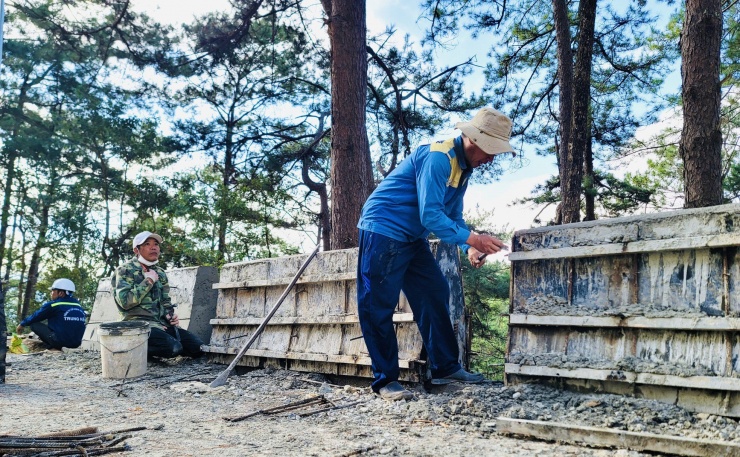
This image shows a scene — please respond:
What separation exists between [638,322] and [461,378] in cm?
146

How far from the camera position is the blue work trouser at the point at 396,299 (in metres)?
4.45

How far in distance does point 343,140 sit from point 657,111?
10.3 meters

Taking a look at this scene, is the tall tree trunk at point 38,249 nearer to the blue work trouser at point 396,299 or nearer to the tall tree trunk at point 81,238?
the tall tree trunk at point 81,238

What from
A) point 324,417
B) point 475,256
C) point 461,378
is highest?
point 475,256

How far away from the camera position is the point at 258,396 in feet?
16.8

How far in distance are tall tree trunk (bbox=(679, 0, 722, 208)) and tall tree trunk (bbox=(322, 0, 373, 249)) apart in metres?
3.91

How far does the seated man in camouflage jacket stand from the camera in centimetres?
699

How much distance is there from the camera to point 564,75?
1288 centimetres

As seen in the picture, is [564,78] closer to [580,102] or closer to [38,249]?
[580,102]

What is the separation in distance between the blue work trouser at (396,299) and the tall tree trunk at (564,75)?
8.62 meters

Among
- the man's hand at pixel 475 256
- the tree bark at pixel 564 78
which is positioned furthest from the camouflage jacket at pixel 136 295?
the tree bark at pixel 564 78

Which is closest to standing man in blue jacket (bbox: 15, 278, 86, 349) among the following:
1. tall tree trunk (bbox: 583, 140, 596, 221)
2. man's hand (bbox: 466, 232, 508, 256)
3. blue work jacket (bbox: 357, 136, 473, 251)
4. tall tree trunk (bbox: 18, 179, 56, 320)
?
blue work jacket (bbox: 357, 136, 473, 251)

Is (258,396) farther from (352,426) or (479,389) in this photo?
(479,389)

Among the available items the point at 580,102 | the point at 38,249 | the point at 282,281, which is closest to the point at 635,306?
the point at 282,281
